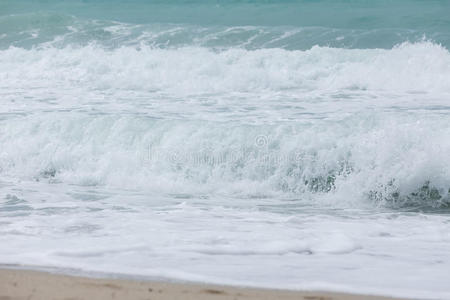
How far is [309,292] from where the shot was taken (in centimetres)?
453

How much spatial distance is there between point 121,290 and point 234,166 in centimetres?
522

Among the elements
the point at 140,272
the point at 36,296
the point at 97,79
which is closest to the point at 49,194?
the point at 140,272

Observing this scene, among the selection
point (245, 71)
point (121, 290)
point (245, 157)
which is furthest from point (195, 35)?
point (121, 290)

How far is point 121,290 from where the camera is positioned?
439 cm

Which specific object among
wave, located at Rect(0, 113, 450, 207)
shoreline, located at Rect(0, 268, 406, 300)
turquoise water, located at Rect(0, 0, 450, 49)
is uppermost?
turquoise water, located at Rect(0, 0, 450, 49)

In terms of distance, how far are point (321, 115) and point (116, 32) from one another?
1501 cm

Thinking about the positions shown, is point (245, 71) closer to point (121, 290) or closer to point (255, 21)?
point (121, 290)

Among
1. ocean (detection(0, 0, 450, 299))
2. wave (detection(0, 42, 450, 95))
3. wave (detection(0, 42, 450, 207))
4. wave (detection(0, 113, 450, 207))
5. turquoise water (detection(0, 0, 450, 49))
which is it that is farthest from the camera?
turquoise water (detection(0, 0, 450, 49))

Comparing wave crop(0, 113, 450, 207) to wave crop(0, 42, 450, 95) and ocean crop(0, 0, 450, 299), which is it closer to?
ocean crop(0, 0, 450, 299)

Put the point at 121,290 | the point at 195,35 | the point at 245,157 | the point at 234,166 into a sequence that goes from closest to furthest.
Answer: the point at 121,290 < the point at 234,166 < the point at 245,157 < the point at 195,35

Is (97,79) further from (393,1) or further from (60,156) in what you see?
(393,1)

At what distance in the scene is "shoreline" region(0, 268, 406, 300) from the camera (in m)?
4.24

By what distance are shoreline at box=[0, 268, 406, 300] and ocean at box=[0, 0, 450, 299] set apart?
6.8 inches

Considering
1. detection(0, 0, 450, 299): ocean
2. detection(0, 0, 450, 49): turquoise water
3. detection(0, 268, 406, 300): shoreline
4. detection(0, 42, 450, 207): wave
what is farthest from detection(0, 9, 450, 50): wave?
detection(0, 268, 406, 300): shoreline
